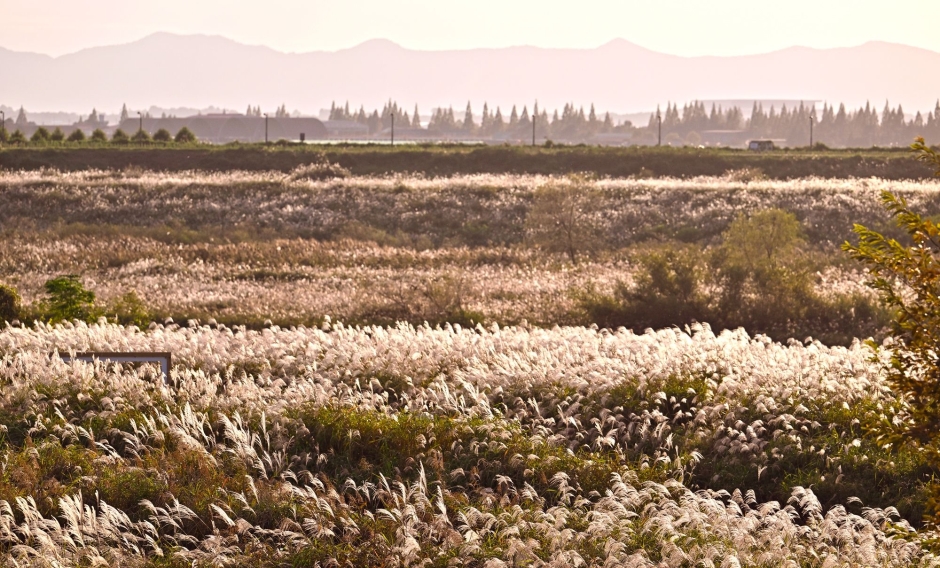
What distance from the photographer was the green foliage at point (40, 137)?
7325 cm

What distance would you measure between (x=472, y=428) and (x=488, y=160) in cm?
5389

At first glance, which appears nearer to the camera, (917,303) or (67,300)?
(917,303)

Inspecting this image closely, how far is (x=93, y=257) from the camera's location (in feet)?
109

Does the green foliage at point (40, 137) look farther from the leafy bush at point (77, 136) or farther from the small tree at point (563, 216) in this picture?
the small tree at point (563, 216)

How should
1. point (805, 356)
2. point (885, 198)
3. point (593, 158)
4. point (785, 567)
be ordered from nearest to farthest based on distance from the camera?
point (885, 198)
point (785, 567)
point (805, 356)
point (593, 158)

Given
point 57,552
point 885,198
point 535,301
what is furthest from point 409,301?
point 885,198

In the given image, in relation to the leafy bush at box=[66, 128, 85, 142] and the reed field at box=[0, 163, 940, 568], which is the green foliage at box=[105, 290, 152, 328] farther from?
the leafy bush at box=[66, 128, 85, 142]

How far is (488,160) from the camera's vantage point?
64188 millimetres

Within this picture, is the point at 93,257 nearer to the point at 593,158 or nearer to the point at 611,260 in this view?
the point at 611,260

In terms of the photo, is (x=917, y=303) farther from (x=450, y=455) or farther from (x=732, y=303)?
(x=732, y=303)

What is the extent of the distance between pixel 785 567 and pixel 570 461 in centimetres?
333

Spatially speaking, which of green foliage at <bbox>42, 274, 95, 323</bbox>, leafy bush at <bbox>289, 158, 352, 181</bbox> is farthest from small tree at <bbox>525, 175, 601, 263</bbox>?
leafy bush at <bbox>289, 158, 352, 181</bbox>

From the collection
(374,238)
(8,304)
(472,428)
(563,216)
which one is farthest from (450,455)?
(374,238)

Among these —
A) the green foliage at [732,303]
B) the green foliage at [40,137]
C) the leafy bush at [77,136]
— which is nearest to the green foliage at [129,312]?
the green foliage at [732,303]
